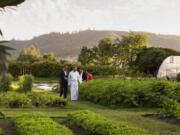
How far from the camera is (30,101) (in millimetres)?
21578

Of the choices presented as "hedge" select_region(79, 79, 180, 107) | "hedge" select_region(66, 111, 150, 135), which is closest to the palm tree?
"hedge" select_region(66, 111, 150, 135)

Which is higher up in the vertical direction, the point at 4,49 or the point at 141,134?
the point at 4,49

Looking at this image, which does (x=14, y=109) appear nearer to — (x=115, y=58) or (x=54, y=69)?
(x=54, y=69)

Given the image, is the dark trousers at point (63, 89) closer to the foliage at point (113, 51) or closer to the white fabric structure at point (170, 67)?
the white fabric structure at point (170, 67)

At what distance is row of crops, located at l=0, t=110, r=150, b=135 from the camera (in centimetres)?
1113

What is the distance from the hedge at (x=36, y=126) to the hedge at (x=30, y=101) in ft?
22.5

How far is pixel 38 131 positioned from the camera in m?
11.4

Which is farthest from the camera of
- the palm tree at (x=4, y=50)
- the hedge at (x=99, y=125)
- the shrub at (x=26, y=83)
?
the shrub at (x=26, y=83)

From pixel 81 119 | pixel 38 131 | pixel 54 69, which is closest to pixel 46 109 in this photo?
pixel 81 119

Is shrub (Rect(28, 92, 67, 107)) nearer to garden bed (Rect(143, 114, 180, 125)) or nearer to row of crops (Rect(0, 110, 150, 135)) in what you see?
garden bed (Rect(143, 114, 180, 125))

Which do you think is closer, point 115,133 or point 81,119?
point 115,133

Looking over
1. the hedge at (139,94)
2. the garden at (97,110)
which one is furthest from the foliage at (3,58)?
the hedge at (139,94)

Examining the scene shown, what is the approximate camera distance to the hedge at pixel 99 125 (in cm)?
1093

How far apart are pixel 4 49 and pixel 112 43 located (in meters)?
87.8
